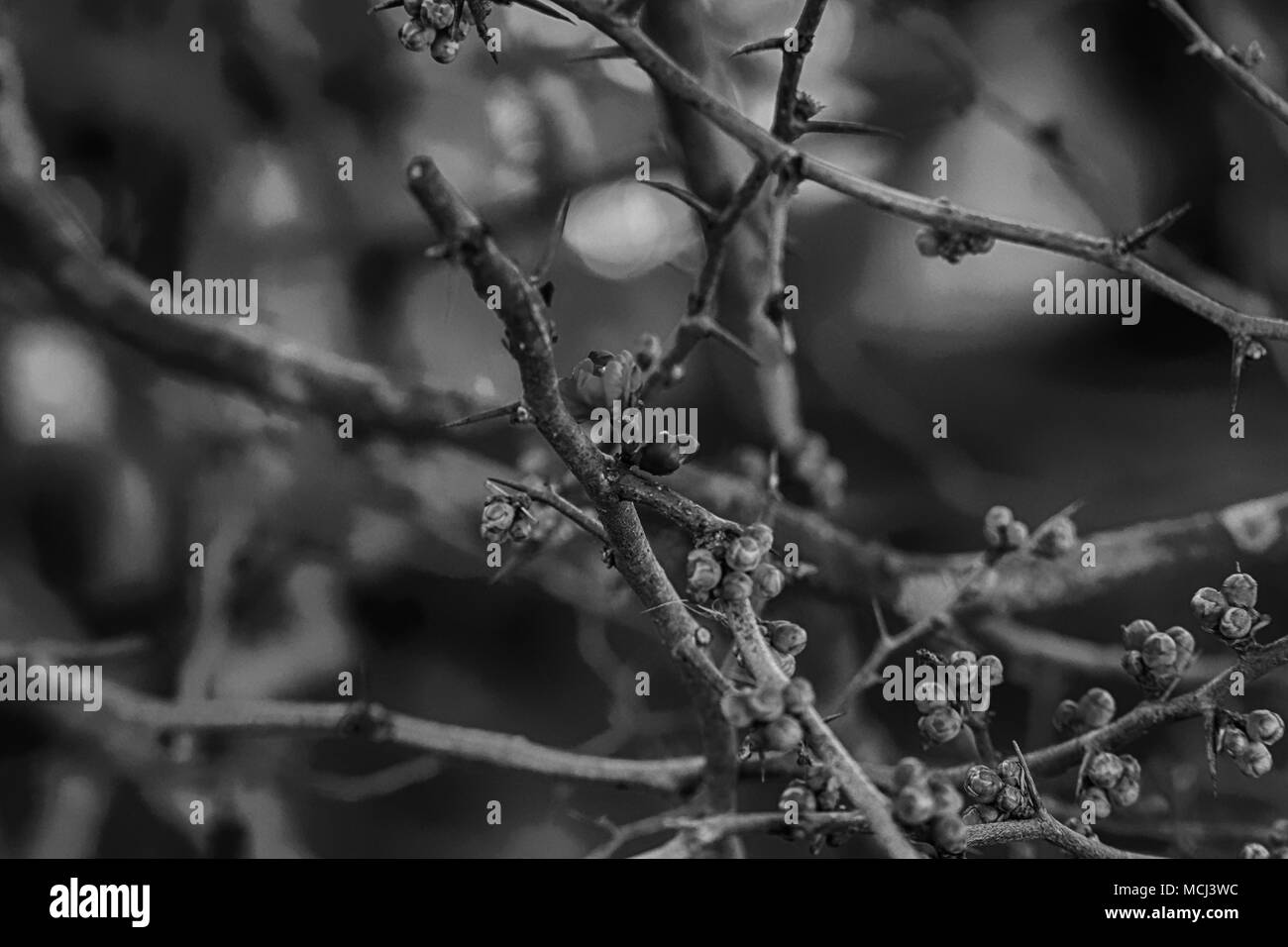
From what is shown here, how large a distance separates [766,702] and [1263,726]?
0.43 meters

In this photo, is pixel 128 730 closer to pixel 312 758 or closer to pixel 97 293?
pixel 312 758

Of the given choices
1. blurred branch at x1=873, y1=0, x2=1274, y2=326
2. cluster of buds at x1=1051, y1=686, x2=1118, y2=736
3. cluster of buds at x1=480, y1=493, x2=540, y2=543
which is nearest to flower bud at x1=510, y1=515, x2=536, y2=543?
cluster of buds at x1=480, y1=493, x2=540, y2=543

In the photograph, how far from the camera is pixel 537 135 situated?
1540 millimetres

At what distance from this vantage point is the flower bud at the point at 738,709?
0.64 m

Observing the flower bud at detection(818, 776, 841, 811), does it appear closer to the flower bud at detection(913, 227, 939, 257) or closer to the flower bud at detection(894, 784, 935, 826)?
the flower bud at detection(894, 784, 935, 826)

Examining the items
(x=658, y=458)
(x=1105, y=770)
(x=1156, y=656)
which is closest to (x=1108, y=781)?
(x=1105, y=770)

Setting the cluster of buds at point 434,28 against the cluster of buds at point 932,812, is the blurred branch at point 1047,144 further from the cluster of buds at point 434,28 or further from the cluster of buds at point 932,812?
the cluster of buds at point 932,812

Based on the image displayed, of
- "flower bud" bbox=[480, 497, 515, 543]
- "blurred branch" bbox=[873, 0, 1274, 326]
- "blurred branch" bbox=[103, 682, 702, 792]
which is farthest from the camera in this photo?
"blurred branch" bbox=[873, 0, 1274, 326]

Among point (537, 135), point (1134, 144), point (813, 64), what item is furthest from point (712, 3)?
point (1134, 144)

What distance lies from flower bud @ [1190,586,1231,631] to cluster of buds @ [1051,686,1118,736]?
0.48 feet

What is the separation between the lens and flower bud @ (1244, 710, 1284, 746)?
77 centimetres

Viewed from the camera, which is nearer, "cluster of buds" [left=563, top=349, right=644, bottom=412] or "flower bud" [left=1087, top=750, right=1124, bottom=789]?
"cluster of buds" [left=563, top=349, right=644, bottom=412]

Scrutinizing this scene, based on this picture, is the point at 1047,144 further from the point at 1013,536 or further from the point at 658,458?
the point at 658,458

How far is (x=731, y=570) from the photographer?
2.25ft
